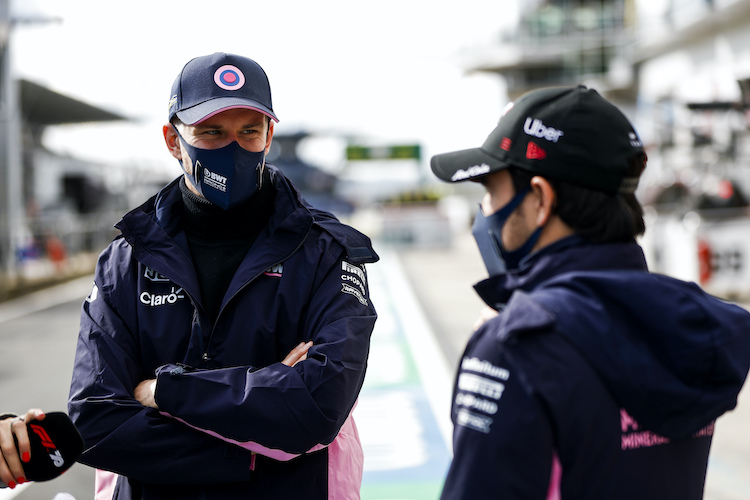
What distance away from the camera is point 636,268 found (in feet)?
5.61

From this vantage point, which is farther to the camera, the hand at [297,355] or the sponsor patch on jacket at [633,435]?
the hand at [297,355]

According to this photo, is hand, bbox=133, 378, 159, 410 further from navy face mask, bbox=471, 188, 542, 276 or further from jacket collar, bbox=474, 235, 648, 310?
jacket collar, bbox=474, 235, 648, 310

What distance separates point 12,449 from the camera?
210cm

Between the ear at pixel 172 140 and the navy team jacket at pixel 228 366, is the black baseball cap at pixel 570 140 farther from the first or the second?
the ear at pixel 172 140

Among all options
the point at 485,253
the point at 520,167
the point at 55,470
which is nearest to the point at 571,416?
the point at 520,167

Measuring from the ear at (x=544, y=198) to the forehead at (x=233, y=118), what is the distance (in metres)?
1.30

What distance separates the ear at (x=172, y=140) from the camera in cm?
279

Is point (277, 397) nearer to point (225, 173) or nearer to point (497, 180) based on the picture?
point (225, 173)

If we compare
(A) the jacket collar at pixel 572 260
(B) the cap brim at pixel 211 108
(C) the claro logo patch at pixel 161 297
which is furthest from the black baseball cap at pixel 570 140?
(C) the claro logo patch at pixel 161 297

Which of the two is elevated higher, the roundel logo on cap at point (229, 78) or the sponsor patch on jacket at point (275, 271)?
the roundel logo on cap at point (229, 78)

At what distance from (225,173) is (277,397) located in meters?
0.80

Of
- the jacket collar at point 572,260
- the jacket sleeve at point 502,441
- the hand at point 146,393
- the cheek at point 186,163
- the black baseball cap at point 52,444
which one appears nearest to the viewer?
the jacket sleeve at point 502,441

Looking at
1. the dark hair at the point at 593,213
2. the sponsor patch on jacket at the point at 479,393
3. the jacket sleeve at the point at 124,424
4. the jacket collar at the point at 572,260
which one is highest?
the dark hair at the point at 593,213

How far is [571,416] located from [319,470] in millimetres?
1217
